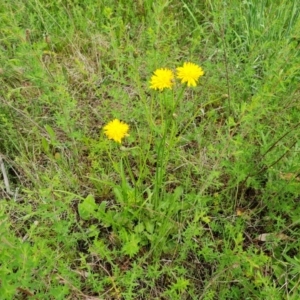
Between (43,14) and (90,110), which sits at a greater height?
(43,14)

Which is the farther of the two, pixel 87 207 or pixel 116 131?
pixel 87 207

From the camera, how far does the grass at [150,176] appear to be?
1.36 meters

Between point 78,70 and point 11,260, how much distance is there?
3.80 feet

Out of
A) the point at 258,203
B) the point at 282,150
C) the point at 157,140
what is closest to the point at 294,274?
the point at 258,203

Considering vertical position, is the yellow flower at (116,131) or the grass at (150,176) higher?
the yellow flower at (116,131)

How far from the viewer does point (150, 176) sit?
169cm

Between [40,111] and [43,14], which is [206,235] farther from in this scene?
[43,14]

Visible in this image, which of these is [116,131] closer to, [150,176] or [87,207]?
[87,207]

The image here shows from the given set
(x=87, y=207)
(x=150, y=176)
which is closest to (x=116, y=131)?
(x=87, y=207)

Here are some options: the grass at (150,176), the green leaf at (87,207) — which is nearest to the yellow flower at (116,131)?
the grass at (150,176)

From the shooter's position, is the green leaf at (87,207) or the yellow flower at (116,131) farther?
the green leaf at (87,207)

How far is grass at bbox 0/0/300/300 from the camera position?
53.5 inches

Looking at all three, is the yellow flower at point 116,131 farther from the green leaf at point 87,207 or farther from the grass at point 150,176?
the green leaf at point 87,207

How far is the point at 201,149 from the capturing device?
68.2 inches
